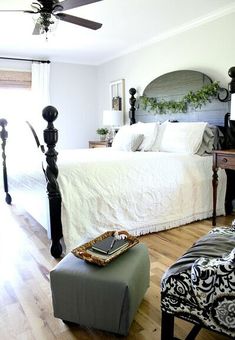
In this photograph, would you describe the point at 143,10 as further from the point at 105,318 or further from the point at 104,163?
the point at 105,318

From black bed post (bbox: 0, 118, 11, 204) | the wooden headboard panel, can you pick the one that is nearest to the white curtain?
black bed post (bbox: 0, 118, 11, 204)

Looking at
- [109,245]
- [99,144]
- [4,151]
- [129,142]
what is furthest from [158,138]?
[109,245]

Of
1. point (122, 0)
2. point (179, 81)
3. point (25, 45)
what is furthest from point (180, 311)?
point (25, 45)

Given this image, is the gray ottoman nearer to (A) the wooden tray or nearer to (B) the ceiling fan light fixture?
(A) the wooden tray

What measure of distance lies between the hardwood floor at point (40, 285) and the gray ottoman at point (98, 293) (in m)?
0.10

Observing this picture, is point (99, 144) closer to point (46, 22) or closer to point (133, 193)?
point (133, 193)

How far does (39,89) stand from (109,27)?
232 centimetres

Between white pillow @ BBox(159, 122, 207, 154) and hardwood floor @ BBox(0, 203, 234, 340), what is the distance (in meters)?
0.90

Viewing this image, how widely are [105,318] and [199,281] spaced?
639mm

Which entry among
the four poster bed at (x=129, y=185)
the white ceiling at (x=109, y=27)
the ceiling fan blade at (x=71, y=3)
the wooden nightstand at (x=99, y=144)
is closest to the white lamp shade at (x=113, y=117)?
the wooden nightstand at (x=99, y=144)

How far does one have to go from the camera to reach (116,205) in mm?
2830

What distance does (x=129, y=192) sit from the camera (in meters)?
2.89

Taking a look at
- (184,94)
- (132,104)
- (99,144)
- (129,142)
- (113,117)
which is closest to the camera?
(129,142)

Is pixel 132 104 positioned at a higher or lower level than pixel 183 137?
higher
